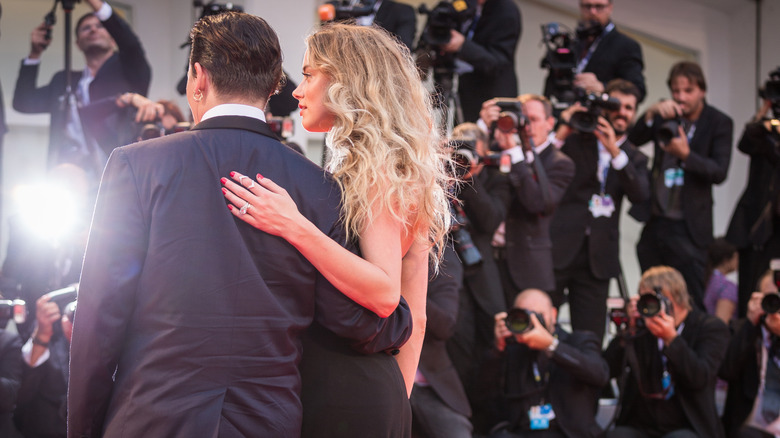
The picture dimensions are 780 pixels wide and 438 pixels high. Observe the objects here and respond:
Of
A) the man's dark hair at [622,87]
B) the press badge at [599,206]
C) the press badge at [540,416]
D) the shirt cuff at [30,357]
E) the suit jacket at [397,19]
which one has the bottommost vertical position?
the shirt cuff at [30,357]

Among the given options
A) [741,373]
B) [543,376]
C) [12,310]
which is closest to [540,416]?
[543,376]

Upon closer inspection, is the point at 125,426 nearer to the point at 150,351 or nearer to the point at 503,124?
the point at 150,351

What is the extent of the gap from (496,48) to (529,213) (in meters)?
1.17

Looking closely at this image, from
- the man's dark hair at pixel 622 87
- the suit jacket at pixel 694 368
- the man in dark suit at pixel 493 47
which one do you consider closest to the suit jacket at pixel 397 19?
the man in dark suit at pixel 493 47

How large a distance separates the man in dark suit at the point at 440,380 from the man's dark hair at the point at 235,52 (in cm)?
209

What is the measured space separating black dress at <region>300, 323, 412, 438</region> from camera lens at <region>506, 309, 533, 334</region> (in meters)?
2.21

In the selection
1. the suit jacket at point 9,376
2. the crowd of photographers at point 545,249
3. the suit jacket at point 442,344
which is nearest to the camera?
the suit jacket at point 9,376

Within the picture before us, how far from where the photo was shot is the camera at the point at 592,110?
477 cm

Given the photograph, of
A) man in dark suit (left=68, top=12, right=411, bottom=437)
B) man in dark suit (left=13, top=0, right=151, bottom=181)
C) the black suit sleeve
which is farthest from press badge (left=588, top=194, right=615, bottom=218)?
the black suit sleeve

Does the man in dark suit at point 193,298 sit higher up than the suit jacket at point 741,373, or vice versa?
the man in dark suit at point 193,298

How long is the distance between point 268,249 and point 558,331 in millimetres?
2852

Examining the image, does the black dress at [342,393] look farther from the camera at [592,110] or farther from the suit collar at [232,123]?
the camera at [592,110]

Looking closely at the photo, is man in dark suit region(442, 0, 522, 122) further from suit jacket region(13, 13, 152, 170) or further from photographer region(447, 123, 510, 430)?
suit jacket region(13, 13, 152, 170)

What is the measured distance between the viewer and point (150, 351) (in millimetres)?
1680
